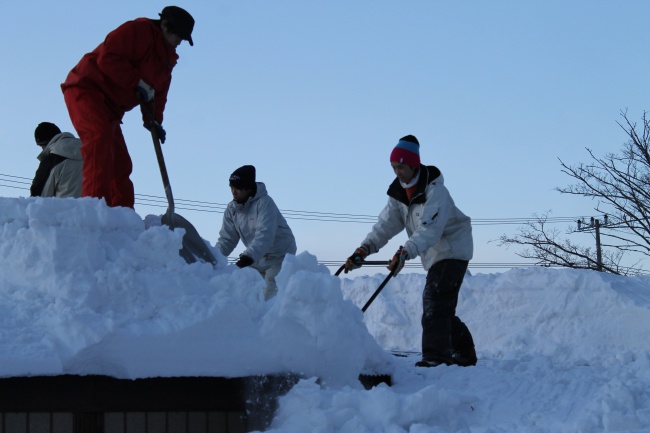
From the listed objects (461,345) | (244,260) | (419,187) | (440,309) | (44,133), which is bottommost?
(461,345)

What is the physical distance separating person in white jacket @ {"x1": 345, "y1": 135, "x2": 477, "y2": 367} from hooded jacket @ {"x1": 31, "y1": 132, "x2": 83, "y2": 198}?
189cm

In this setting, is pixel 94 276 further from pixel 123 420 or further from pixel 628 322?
pixel 628 322

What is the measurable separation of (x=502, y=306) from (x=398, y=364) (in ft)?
23.4

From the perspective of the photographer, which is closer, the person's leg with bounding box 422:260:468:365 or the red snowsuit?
the red snowsuit

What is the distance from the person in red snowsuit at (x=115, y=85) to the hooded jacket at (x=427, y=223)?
1.69m

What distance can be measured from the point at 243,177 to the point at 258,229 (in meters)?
0.39

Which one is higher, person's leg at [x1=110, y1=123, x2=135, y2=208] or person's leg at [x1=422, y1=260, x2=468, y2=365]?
person's leg at [x1=110, y1=123, x2=135, y2=208]

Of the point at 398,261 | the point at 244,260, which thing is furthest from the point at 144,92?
the point at 398,261

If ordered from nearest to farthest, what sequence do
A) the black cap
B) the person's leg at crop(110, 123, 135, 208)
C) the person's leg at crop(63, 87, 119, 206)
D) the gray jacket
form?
1. the person's leg at crop(63, 87, 119, 206)
2. the black cap
3. the person's leg at crop(110, 123, 135, 208)
4. the gray jacket

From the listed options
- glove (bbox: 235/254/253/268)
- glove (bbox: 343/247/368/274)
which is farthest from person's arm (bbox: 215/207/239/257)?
glove (bbox: 343/247/368/274)

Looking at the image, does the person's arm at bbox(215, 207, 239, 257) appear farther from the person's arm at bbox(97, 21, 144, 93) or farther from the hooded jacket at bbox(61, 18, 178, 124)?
the person's arm at bbox(97, 21, 144, 93)

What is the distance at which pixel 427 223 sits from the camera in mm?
5836

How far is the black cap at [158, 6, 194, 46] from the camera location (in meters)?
5.43

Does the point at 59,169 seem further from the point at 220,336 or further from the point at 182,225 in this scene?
the point at 220,336
